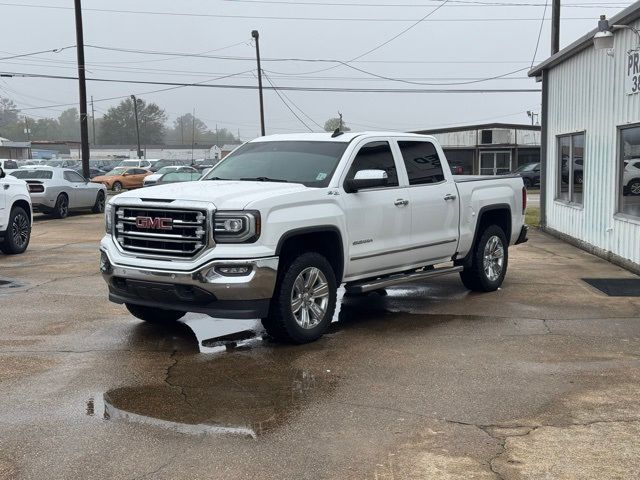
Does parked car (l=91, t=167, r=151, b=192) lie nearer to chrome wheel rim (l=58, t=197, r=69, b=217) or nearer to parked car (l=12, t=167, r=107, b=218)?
parked car (l=12, t=167, r=107, b=218)

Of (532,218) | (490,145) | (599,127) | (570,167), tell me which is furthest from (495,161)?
(599,127)

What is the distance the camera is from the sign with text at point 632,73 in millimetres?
11578

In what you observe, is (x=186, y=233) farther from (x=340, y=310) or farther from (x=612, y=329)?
(x=612, y=329)

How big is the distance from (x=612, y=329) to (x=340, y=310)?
292 cm

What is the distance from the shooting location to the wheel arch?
6828mm

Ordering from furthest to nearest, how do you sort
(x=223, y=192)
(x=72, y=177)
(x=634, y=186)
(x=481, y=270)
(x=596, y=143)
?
(x=72, y=177) → (x=596, y=143) → (x=634, y=186) → (x=481, y=270) → (x=223, y=192)

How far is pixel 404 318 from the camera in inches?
327

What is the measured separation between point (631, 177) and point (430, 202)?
5.42 m

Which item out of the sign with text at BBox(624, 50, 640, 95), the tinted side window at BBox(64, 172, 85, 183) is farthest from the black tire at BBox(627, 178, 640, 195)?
the tinted side window at BBox(64, 172, 85, 183)

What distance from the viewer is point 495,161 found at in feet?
163

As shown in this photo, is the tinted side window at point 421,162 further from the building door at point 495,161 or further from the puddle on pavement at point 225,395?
the building door at point 495,161

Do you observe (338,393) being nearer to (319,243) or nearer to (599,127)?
(319,243)

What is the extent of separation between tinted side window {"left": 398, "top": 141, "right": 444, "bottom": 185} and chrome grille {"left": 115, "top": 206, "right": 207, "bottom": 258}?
2821 mm

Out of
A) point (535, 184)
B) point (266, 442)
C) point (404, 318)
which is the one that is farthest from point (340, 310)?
point (535, 184)
